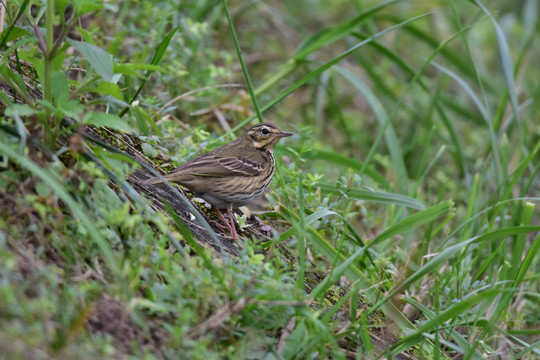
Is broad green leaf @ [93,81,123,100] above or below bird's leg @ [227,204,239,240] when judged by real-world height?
above

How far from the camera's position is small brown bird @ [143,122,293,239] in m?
4.93

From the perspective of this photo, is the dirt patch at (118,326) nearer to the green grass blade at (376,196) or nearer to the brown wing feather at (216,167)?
the brown wing feather at (216,167)

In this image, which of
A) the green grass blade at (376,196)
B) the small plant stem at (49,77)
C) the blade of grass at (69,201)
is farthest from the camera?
the green grass blade at (376,196)

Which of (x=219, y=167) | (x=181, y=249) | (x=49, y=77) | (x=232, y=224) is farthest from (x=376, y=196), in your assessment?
(x=49, y=77)

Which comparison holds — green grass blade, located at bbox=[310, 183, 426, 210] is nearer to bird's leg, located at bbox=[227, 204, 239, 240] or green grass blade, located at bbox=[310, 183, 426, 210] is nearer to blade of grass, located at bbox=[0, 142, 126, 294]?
bird's leg, located at bbox=[227, 204, 239, 240]

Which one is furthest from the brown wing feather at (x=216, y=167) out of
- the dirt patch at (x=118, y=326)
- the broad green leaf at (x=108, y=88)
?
the dirt patch at (x=118, y=326)

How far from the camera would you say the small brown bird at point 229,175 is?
4926mm

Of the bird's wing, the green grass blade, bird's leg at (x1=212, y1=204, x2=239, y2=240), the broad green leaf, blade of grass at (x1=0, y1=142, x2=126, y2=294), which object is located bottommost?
bird's leg at (x1=212, y1=204, x2=239, y2=240)

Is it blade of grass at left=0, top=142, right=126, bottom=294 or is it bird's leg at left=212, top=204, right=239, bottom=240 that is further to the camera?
bird's leg at left=212, top=204, right=239, bottom=240

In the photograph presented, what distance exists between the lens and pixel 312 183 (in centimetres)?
492

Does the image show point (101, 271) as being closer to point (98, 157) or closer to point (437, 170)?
point (98, 157)

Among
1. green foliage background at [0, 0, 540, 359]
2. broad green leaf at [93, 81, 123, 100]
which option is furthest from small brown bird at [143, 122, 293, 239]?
broad green leaf at [93, 81, 123, 100]

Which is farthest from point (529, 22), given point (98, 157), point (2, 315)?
point (2, 315)

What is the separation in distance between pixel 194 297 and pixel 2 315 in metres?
0.99
